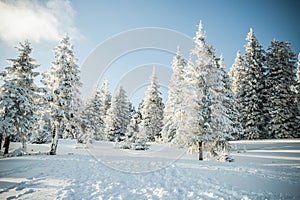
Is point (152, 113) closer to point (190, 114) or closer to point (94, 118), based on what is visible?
point (94, 118)

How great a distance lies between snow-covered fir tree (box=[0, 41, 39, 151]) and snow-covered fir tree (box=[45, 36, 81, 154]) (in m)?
1.86

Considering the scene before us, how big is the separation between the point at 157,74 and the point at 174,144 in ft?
82.8

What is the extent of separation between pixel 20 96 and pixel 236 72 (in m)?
32.6

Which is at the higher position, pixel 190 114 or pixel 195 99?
pixel 195 99

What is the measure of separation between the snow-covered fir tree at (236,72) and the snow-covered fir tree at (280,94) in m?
4.19

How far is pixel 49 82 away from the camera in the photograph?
18938 millimetres

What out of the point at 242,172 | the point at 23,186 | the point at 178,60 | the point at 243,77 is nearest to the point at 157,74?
the point at 178,60

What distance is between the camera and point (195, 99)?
15.0m

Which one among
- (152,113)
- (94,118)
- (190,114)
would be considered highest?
(152,113)

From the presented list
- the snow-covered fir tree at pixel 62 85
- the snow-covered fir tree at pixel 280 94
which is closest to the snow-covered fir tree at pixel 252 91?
the snow-covered fir tree at pixel 280 94

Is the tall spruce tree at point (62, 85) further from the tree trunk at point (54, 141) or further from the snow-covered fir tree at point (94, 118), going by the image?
the snow-covered fir tree at point (94, 118)

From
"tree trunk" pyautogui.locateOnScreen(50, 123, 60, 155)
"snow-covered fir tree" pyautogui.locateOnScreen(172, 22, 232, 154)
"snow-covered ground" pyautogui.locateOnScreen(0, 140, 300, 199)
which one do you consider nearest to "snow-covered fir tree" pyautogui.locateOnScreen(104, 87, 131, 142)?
"tree trunk" pyautogui.locateOnScreen(50, 123, 60, 155)

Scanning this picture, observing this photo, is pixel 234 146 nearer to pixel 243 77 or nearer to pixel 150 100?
pixel 243 77

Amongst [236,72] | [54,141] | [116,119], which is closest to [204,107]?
[54,141]
